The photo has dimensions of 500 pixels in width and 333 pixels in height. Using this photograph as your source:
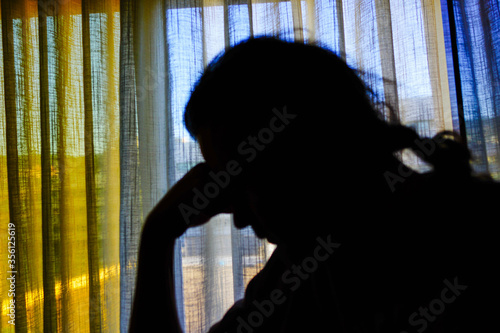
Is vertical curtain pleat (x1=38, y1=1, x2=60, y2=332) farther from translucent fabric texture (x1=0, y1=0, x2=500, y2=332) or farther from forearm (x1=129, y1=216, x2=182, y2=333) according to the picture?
forearm (x1=129, y1=216, x2=182, y2=333)

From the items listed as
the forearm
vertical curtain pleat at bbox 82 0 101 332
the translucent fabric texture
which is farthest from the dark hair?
vertical curtain pleat at bbox 82 0 101 332

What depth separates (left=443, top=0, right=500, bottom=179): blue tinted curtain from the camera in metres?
0.82

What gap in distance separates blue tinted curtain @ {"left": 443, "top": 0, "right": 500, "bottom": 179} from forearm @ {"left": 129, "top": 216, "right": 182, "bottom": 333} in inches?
34.8

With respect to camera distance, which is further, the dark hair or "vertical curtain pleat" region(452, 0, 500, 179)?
"vertical curtain pleat" region(452, 0, 500, 179)

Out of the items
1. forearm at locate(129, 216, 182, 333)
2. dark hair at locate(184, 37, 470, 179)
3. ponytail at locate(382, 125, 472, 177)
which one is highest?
dark hair at locate(184, 37, 470, 179)

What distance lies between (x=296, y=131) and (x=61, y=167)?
85 cm

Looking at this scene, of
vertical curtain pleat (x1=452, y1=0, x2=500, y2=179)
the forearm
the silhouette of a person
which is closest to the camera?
the silhouette of a person

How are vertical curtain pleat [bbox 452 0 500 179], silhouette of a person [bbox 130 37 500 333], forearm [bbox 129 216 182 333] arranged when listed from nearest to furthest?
silhouette of a person [bbox 130 37 500 333]
forearm [bbox 129 216 182 333]
vertical curtain pleat [bbox 452 0 500 179]

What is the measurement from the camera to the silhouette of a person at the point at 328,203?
36 cm

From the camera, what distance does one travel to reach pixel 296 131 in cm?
46

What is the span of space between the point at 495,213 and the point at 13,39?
1373 millimetres

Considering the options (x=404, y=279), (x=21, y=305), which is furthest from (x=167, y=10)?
(x=21, y=305)

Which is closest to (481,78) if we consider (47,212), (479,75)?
(479,75)

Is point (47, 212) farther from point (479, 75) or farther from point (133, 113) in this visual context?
point (479, 75)
